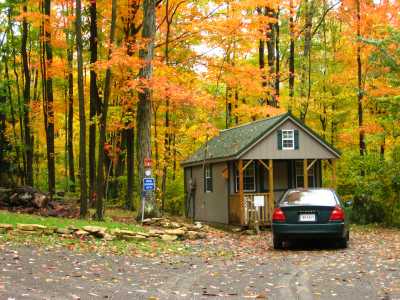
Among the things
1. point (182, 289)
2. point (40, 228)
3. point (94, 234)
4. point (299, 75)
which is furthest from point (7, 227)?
point (299, 75)

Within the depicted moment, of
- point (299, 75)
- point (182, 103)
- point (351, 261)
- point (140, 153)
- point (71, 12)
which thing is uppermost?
point (71, 12)

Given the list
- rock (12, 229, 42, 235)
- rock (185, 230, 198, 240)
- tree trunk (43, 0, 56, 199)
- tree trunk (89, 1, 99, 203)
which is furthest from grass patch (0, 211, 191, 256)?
tree trunk (43, 0, 56, 199)

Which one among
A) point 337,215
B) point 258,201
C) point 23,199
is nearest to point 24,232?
point 23,199

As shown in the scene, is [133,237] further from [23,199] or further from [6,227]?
[23,199]

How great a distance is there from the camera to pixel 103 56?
2786 cm

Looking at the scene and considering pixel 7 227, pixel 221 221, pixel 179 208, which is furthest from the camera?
pixel 179 208

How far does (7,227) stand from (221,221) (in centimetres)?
1201

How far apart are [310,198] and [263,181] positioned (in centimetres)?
921

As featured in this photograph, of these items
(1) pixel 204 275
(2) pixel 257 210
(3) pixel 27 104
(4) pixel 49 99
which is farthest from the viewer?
(3) pixel 27 104

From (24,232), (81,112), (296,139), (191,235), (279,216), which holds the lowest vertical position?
(191,235)

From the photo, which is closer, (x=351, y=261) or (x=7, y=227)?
(x=351, y=261)

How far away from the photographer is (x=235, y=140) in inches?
918

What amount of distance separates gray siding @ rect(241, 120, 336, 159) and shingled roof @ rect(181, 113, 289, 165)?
12.3 inches

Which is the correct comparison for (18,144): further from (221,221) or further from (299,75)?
(299,75)
